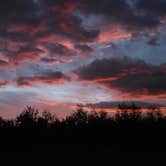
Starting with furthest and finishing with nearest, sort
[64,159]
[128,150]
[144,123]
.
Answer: [144,123] → [128,150] → [64,159]

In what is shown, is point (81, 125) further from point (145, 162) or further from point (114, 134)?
point (145, 162)

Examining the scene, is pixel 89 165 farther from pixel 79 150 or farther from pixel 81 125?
pixel 81 125

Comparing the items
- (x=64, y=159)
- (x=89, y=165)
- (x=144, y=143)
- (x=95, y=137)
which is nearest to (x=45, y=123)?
(x=95, y=137)

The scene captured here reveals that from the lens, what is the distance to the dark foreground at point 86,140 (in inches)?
1449

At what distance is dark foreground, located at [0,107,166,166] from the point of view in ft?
121

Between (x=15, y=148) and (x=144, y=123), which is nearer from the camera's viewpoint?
(x=15, y=148)

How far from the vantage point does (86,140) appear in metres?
53.4

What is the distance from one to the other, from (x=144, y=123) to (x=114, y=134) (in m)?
8.07

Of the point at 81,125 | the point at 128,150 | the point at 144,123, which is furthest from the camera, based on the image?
the point at 81,125

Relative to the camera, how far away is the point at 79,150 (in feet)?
144

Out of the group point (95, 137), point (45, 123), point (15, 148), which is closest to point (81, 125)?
point (45, 123)

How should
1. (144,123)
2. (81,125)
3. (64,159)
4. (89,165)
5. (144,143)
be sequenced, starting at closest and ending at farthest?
(89,165) → (64,159) → (144,143) → (144,123) → (81,125)

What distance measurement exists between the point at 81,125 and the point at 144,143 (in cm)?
2149

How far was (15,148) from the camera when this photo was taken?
49.0 metres
